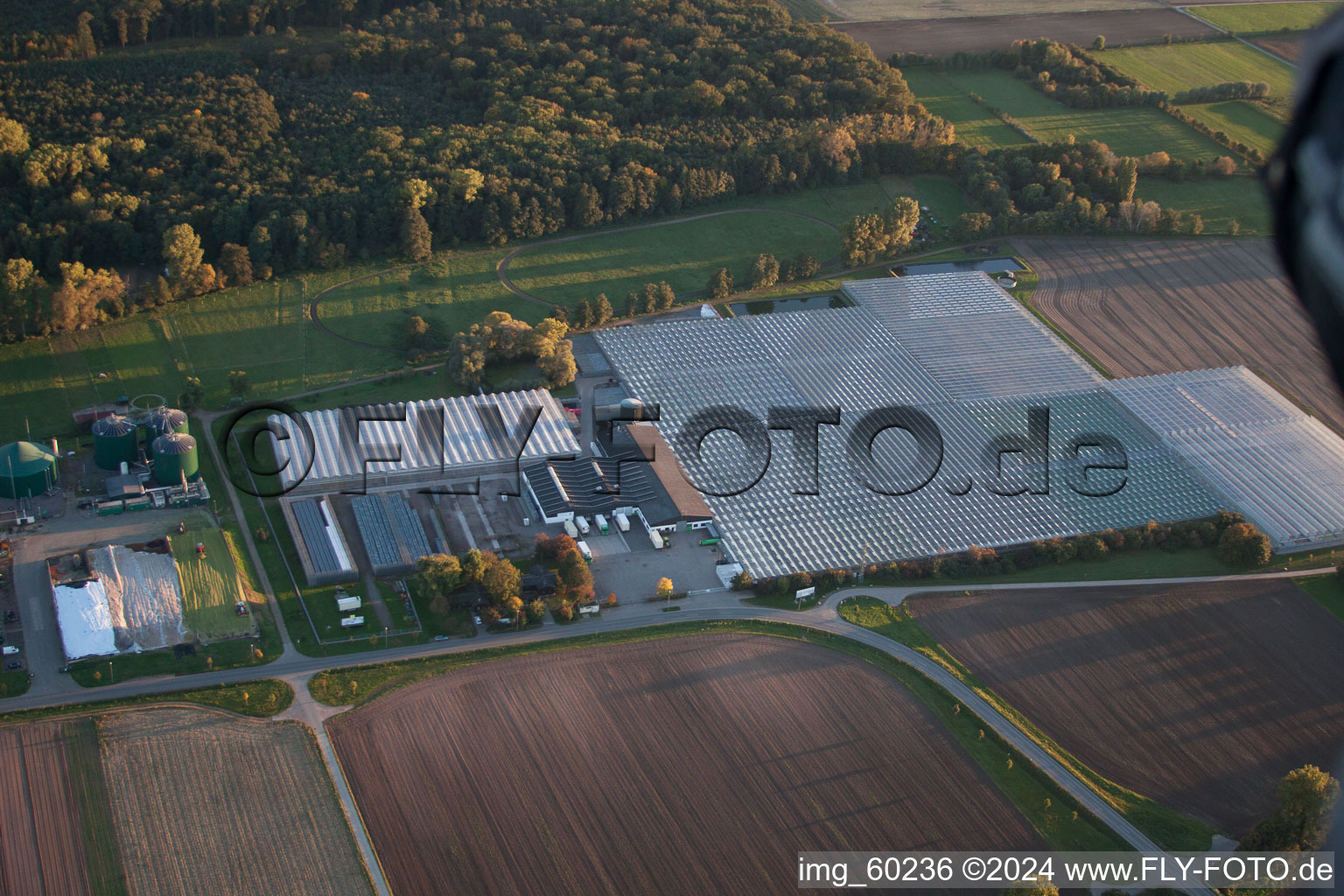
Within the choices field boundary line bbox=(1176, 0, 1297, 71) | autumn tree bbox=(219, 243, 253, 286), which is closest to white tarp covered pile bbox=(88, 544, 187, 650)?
autumn tree bbox=(219, 243, 253, 286)

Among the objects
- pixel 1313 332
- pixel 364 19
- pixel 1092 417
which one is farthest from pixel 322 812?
pixel 364 19

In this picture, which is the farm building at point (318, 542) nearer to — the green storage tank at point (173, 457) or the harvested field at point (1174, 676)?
the green storage tank at point (173, 457)

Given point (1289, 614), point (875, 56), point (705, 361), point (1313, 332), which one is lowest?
point (1289, 614)

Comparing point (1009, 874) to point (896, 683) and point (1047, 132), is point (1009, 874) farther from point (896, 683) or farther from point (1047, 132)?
point (1047, 132)

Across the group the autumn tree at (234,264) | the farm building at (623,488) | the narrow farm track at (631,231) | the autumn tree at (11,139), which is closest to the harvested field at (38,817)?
the farm building at (623,488)

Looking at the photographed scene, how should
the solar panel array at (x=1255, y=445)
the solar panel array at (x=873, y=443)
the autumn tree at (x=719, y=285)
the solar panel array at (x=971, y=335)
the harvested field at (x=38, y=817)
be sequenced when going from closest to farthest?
the harvested field at (x=38, y=817), the solar panel array at (x=873, y=443), the solar panel array at (x=1255, y=445), the solar panel array at (x=971, y=335), the autumn tree at (x=719, y=285)

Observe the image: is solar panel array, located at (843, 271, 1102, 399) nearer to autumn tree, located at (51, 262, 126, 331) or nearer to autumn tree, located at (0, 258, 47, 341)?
autumn tree, located at (51, 262, 126, 331)
